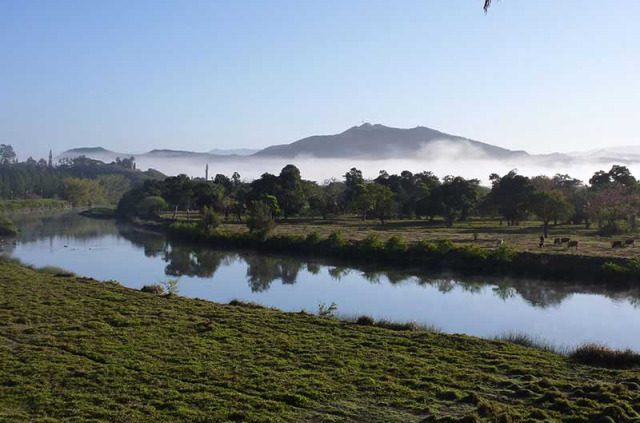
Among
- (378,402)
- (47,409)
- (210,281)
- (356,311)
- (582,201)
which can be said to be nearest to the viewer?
(47,409)

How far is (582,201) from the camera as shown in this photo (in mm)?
61875

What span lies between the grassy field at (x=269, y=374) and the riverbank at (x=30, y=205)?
307ft

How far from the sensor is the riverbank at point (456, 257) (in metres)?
30.9

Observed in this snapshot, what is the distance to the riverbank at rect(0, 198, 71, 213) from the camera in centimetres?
10076

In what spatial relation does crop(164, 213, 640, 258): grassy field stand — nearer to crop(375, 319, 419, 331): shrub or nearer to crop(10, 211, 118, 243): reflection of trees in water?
crop(375, 319, 419, 331): shrub

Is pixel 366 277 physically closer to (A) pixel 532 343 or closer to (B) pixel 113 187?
(A) pixel 532 343

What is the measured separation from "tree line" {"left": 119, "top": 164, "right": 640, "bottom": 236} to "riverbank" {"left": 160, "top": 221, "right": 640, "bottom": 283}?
516 cm

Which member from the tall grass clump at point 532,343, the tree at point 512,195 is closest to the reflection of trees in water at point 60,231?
the tree at point 512,195

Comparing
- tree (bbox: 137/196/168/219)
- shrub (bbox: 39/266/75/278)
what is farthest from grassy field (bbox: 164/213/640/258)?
tree (bbox: 137/196/168/219)

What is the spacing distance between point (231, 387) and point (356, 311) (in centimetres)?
1341

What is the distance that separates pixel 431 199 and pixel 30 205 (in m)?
84.6

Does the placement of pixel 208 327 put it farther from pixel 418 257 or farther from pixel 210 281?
pixel 418 257

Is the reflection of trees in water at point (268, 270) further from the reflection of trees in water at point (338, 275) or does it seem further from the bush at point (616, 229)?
the bush at point (616, 229)

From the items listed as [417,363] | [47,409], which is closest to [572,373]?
[417,363]
